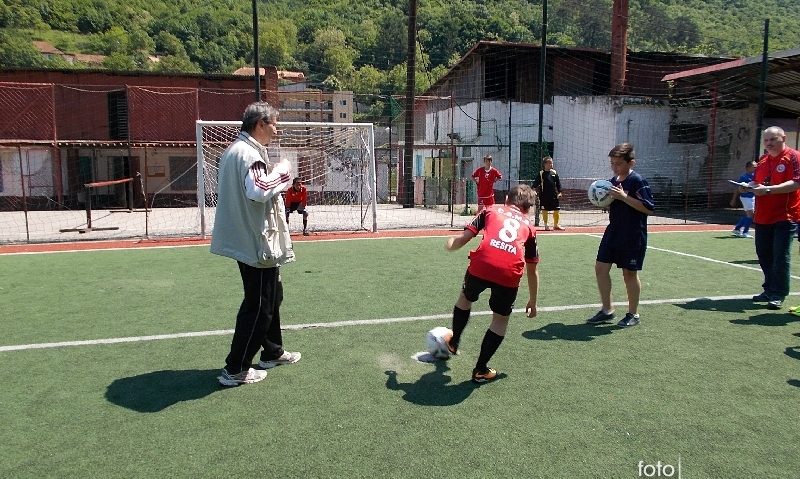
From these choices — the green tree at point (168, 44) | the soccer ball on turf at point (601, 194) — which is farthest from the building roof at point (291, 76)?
the soccer ball on turf at point (601, 194)

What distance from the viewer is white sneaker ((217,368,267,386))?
4.54 m

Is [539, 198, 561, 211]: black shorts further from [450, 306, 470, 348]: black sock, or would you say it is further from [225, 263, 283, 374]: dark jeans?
[225, 263, 283, 374]: dark jeans

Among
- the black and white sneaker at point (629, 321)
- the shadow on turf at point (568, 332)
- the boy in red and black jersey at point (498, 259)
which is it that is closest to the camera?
the boy in red and black jersey at point (498, 259)

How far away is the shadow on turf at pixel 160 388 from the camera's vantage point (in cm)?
422

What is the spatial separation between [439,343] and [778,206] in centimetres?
467

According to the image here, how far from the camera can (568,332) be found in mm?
5984

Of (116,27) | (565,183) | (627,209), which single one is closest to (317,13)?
(565,183)

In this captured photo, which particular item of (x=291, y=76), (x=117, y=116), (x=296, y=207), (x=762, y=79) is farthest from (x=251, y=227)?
(x=291, y=76)

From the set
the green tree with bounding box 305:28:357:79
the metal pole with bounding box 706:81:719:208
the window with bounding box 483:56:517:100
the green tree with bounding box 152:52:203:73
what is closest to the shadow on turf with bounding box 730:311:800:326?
the metal pole with bounding box 706:81:719:208

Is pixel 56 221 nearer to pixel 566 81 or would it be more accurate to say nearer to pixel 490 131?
pixel 490 131

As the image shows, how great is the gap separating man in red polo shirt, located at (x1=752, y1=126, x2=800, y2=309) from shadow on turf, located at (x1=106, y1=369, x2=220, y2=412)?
6122 mm

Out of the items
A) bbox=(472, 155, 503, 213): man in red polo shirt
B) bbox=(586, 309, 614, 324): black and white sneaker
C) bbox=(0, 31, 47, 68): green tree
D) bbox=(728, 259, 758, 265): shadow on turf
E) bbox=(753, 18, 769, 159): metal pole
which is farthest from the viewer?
bbox=(0, 31, 47, 68): green tree

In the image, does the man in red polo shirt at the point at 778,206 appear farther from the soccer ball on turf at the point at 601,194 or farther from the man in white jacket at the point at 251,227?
the man in white jacket at the point at 251,227

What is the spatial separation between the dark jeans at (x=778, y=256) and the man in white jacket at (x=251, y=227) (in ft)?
18.8
